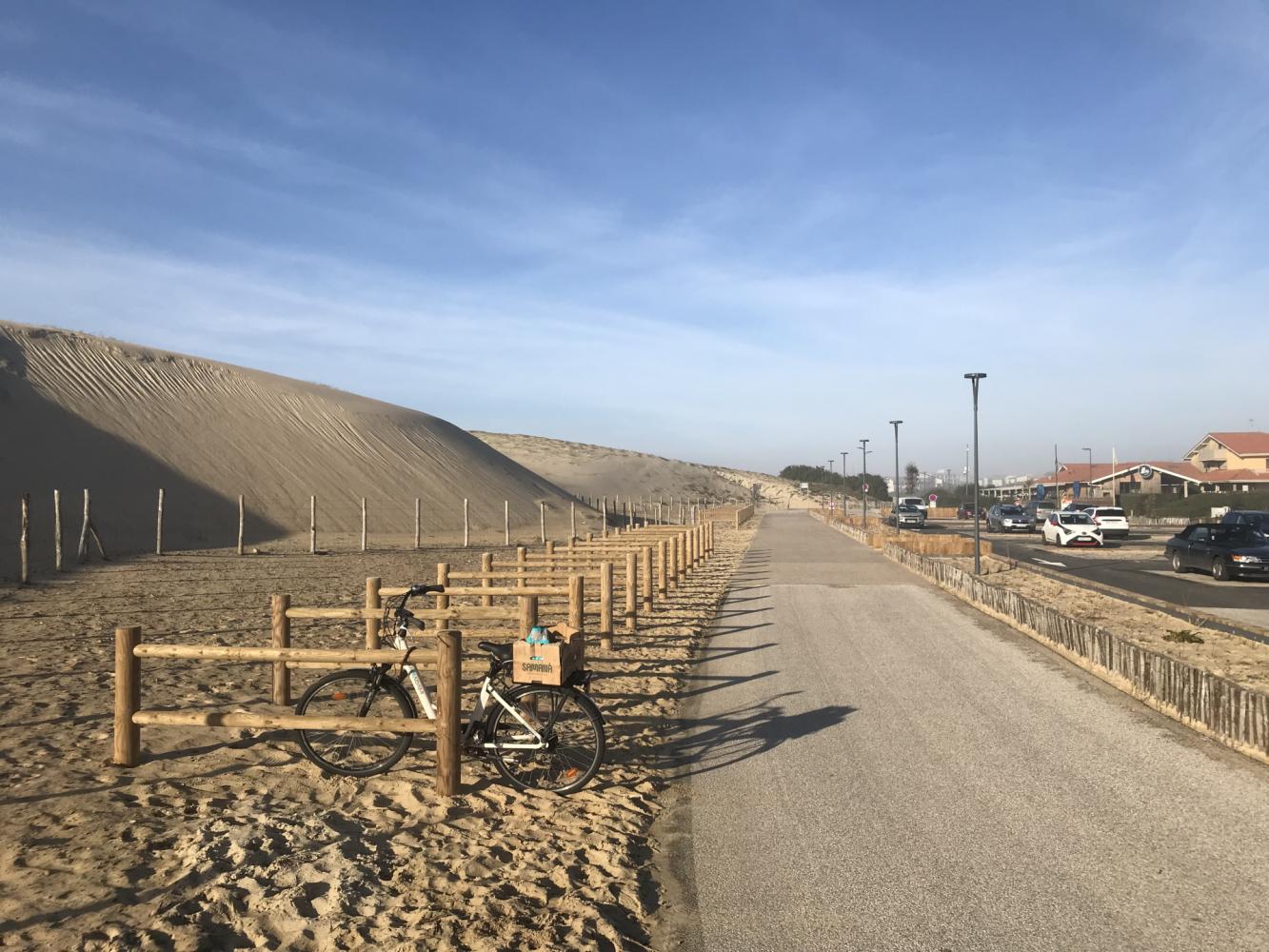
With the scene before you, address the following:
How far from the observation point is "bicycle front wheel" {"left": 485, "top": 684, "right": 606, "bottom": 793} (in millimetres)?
6527

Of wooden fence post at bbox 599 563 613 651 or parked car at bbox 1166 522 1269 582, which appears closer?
wooden fence post at bbox 599 563 613 651

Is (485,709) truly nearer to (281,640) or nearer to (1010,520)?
(281,640)

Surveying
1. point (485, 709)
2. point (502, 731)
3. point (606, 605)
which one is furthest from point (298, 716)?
point (606, 605)

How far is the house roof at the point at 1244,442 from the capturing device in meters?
79.6

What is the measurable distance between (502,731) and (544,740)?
32 centimetres

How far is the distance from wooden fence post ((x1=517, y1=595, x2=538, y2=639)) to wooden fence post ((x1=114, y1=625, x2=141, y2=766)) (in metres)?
3.35

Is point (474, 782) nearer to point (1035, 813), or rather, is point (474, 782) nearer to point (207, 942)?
point (207, 942)

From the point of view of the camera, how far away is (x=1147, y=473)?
293 ft

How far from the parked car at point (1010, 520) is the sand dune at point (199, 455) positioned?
28.3 meters

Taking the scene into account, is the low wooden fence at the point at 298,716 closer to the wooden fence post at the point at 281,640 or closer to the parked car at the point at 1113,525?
the wooden fence post at the point at 281,640

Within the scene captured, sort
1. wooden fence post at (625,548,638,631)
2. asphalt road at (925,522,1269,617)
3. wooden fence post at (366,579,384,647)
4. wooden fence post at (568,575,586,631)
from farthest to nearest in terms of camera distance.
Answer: asphalt road at (925,522,1269,617) < wooden fence post at (625,548,638,631) < wooden fence post at (568,575,586,631) < wooden fence post at (366,579,384,647)

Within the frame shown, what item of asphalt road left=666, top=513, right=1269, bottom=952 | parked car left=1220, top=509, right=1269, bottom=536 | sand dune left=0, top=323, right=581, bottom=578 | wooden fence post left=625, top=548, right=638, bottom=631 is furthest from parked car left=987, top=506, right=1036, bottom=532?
asphalt road left=666, top=513, right=1269, bottom=952

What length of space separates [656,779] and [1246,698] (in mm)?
4915

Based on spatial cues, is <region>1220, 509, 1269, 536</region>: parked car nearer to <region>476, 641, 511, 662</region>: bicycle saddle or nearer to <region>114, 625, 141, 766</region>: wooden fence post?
<region>476, 641, 511, 662</region>: bicycle saddle
